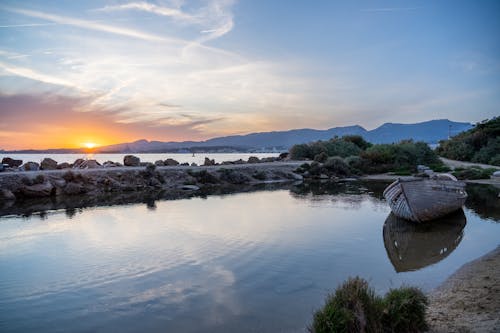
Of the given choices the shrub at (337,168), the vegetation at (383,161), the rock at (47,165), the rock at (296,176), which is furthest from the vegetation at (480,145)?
the rock at (47,165)

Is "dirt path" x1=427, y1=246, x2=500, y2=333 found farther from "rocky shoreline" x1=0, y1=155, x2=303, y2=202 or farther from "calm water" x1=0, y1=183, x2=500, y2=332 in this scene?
"rocky shoreline" x1=0, y1=155, x2=303, y2=202

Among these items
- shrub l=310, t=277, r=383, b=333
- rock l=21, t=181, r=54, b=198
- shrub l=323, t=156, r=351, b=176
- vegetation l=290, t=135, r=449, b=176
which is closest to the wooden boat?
shrub l=310, t=277, r=383, b=333

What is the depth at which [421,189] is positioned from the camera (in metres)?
14.4

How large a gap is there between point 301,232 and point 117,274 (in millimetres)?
6597

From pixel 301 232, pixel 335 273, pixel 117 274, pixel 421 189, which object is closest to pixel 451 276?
pixel 335 273

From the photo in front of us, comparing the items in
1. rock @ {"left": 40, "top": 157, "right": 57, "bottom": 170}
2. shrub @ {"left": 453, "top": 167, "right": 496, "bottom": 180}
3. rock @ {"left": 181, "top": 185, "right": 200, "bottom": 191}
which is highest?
rock @ {"left": 40, "top": 157, "right": 57, "bottom": 170}

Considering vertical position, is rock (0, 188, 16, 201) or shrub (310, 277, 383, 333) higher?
rock (0, 188, 16, 201)

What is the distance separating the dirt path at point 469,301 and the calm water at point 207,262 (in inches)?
23.2

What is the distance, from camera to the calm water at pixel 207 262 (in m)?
6.44

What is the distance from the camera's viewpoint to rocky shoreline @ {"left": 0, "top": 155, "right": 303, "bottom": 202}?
78.1 feet

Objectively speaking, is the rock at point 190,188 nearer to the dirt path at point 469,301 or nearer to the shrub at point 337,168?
the shrub at point 337,168

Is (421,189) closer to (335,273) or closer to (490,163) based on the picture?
(335,273)

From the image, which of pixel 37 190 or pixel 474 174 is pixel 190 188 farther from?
pixel 474 174

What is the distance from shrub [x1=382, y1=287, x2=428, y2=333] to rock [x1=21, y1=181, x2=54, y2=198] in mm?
23499
